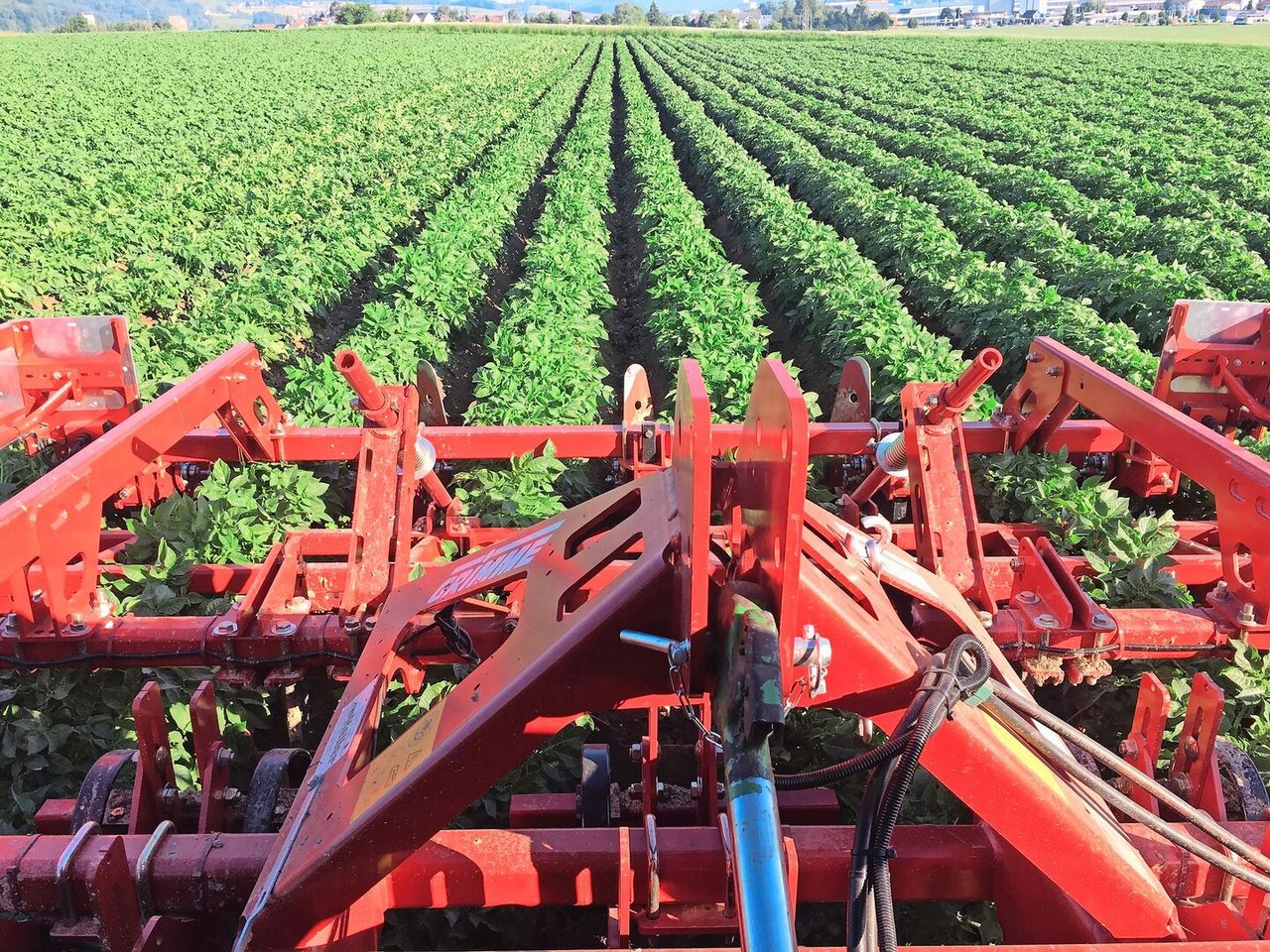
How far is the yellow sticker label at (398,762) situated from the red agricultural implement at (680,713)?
17 millimetres

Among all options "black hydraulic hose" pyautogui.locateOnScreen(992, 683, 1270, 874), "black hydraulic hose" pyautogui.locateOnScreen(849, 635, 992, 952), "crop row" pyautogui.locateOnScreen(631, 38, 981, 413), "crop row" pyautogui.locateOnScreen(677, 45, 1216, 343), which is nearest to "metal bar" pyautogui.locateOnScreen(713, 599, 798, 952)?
"black hydraulic hose" pyautogui.locateOnScreen(849, 635, 992, 952)

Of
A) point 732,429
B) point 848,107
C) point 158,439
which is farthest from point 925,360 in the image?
point 848,107

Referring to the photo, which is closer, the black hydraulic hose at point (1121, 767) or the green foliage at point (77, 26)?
the black hydraulic hose at point (1121, 767)

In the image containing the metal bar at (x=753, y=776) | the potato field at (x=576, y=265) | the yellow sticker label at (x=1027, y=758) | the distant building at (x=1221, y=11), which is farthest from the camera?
the distant building at (x=1221, y=11)

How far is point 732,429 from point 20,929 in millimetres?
3410

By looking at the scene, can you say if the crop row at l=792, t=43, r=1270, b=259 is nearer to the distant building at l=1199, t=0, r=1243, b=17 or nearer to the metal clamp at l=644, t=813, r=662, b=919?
the metal clamp at l=644, t=813, r=662, b=919

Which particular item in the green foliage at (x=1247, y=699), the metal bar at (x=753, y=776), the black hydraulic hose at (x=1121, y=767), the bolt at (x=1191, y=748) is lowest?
the green foliage at (x=1247, y=699)

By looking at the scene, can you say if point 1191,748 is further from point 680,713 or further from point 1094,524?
point 1094,524

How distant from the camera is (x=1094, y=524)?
4.85 meters

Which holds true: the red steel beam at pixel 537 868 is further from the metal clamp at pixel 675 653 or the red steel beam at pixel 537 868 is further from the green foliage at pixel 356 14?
the green foliage at pixel 356 14

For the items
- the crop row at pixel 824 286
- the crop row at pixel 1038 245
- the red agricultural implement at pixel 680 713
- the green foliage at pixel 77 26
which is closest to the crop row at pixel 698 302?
the crop row at pixel 824 286

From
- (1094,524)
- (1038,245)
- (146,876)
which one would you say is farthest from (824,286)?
(146,876)

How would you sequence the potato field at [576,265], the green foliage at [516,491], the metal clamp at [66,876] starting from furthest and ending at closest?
the green foliage at [516,491], the potato field at [576,265], the metal clamp at [66,876]

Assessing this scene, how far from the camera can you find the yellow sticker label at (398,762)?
2094 mm
